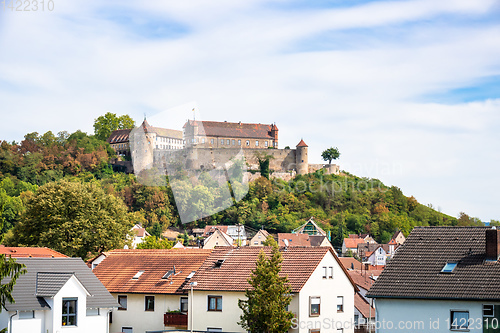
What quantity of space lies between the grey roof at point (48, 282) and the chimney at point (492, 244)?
13.6 meters

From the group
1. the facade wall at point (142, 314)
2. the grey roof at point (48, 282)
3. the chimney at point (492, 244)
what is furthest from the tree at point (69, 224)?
the chimney at point (492, 244)

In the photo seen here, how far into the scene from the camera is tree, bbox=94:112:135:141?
130 metres

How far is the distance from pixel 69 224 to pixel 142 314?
51.8 ft

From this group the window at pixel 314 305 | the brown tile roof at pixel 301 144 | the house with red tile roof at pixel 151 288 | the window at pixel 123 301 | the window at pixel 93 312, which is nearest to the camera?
the window at pixel 93 312

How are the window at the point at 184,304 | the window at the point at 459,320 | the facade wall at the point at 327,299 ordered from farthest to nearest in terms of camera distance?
1. the window at the point at 184,304
2. the facade wall at the point at 327,299
3. the window at the point at 459,320

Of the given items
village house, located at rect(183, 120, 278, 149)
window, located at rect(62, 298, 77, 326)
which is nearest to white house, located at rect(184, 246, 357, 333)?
window, located at rect(62, 298, 77, 326)

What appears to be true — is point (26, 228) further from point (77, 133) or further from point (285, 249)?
point (77, 133)

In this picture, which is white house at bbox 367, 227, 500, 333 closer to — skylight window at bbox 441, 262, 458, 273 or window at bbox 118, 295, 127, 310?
skylight window at bbox 441, 262, 458, 273

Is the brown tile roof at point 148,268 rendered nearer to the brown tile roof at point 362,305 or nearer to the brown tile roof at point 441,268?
the brown tile roof at point 362,305

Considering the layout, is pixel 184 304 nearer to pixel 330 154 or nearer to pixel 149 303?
pixel 149 303

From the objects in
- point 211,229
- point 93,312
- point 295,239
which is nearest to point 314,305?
point 93,312

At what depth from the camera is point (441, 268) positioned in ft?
69.3

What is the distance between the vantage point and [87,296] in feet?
83.5

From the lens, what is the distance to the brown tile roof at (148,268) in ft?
96.0
